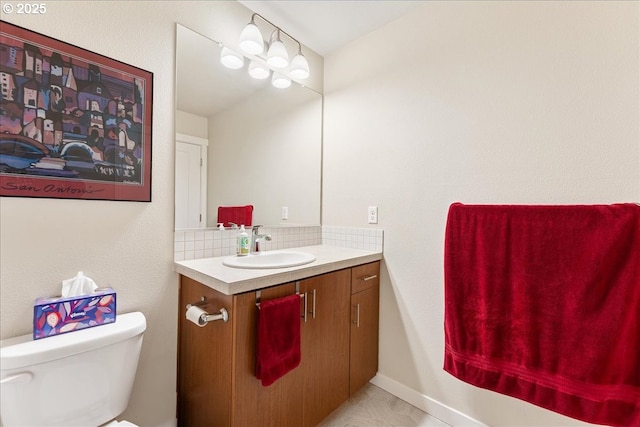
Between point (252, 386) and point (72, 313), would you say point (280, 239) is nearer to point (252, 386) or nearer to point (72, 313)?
point (252, 386)

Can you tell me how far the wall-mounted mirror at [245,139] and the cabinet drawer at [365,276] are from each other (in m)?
0.61

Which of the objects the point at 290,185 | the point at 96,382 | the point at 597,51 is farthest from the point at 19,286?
the point at 597,51

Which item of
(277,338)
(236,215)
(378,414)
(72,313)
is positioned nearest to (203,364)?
(277,338)

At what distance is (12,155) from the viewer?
39.6 inches

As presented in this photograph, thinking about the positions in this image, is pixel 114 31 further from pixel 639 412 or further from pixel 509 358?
pixel 639 412

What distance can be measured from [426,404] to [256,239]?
1.40m

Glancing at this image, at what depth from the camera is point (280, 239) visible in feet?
6.43

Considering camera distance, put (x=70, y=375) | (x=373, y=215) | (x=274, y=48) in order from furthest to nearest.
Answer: (x=373, y=215) → (x=274, y=48) → (x=70, y=375)

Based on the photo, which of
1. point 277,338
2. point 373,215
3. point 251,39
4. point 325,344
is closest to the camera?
point 277,338

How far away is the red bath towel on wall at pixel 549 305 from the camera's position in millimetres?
1015

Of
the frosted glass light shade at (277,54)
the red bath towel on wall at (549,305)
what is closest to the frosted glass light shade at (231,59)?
the frosted glass light shade at (277,54)

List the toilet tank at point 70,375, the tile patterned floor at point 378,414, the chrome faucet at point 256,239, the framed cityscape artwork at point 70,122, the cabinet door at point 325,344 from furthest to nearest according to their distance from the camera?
the chrome faucet at point 256,239, the tile patterned floor at point 378,414, the cabinet door at point 325,344, the framed cityscape artwork at point 70,122, the toilet tank at point 70,375

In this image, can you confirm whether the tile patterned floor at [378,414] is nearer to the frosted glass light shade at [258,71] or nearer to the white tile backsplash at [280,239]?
the white tile backsplash at [280,239]

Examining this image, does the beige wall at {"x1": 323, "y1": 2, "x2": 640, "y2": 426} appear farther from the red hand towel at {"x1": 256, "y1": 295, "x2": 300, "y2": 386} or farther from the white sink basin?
the red hand towel at {"x1": 256, "y1": 295, "x2": 300, "y2": 386}
